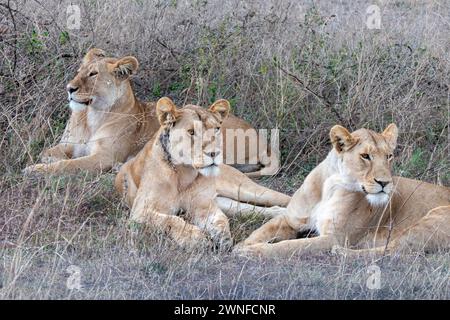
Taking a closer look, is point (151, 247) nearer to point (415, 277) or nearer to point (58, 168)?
point (415, 277)

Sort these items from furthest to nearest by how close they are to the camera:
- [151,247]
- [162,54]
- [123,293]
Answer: [162,54] < [151,247] < [123,293]

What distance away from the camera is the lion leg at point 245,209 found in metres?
6.21

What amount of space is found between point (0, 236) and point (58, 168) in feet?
4.52

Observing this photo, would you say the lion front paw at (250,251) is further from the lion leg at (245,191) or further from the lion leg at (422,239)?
the lion leg at (245,191)

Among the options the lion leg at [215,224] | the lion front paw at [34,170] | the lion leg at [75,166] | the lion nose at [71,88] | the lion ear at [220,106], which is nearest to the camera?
the lion leg at [215,224]

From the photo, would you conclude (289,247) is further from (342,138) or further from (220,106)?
(220,106)

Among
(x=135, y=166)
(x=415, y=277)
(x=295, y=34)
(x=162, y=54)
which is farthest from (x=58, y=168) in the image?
(x=415, y=277)

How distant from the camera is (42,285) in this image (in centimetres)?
460

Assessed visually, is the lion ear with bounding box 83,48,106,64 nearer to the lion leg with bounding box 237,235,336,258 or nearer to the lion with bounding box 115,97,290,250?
the lion with bounding box 115,97,290,250

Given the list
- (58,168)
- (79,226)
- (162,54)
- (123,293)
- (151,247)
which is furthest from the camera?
(162,54)

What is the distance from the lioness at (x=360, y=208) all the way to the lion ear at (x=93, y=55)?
1932 millimetres

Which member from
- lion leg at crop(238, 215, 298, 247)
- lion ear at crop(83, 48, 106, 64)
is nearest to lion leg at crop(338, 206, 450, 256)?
lion leg at crop(238, 215, 298, 247)

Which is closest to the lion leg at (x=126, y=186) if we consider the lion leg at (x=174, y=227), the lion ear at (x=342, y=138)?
the lion leg at (x=174, y=227)

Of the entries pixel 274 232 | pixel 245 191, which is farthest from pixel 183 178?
pixel 245 191
